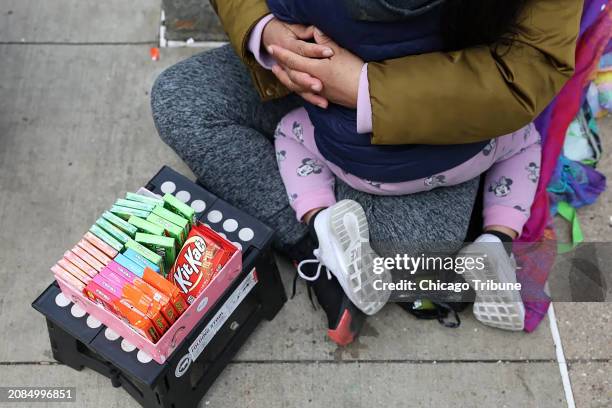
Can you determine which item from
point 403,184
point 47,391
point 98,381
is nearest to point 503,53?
point 403,184

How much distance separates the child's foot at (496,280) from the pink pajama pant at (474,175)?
0.30 feet

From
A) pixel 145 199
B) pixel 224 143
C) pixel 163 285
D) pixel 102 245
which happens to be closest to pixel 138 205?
pixel 145 199

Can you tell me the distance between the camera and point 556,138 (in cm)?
210

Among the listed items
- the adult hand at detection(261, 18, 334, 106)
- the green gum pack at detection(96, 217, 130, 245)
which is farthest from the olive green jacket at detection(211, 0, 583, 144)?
the green gum pack at detection(96, 217, 130, 245)

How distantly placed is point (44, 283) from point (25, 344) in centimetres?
20

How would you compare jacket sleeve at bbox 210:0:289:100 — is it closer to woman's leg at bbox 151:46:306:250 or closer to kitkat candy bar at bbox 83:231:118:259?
woman's leg at bbox 151:46:306:250

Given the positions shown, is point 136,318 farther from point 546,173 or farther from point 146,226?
point 546,173

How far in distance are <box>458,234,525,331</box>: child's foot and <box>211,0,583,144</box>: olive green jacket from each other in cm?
45

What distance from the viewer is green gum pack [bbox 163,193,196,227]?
165 centimetres

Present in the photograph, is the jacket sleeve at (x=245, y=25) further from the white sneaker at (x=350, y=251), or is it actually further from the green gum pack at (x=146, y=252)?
the green gum pack at (x=146, y=252)

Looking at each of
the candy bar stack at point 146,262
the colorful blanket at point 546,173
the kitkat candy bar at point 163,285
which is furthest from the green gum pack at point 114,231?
the colorful blanket at point 546,173

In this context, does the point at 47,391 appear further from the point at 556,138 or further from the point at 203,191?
the point at 556,138

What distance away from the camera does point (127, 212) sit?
1.65 metres

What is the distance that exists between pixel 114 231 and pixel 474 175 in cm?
102
